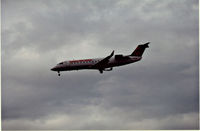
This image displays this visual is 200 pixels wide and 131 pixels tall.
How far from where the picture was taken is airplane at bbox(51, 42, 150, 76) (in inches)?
4759

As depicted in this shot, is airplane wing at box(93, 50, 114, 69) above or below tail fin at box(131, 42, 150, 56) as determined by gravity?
below

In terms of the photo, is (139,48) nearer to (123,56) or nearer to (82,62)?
(123,56)

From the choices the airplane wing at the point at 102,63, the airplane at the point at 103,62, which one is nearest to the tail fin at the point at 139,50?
the airplane at the point at 103,62

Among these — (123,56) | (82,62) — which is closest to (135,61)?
(123,56)

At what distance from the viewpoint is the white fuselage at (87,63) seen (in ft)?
397

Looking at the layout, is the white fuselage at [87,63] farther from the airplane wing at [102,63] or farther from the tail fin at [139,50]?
the tail fin at [139,50]

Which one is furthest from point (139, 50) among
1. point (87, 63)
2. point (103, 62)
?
point (87, 63)

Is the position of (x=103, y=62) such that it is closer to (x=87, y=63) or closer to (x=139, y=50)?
(x=87, y=63)

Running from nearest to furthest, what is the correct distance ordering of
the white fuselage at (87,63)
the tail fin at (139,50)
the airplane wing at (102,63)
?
the airplane wing at (102,63) → the white fuselage at (87,63) → the tail fin at (139,50)

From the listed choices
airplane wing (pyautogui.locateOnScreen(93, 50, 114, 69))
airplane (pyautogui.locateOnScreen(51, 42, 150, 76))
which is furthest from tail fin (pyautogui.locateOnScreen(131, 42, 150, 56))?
airplane wing (pyautogui.locateOnScreen(93, 50, 114, 69))

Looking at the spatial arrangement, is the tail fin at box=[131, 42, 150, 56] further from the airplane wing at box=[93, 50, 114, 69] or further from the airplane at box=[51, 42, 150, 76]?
the airplane wing at box=[93, 50, 114, 69]

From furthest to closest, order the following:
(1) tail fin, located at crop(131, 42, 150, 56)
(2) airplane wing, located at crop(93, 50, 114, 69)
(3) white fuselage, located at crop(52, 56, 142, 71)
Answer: (1) tail fin, located at crop(131, 42, 150, 56)
(3) white fuselage, located at crop(52, 56, 142, 71)
(2) airplane wing, located at crop(93, 50, 114, 69)

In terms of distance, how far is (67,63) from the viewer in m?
124

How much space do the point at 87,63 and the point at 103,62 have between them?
15.1 feet
